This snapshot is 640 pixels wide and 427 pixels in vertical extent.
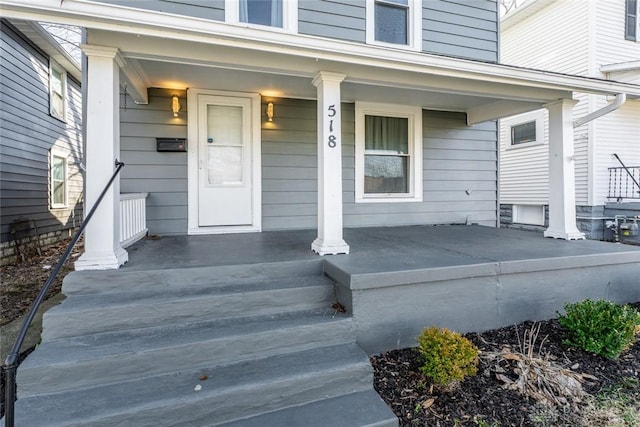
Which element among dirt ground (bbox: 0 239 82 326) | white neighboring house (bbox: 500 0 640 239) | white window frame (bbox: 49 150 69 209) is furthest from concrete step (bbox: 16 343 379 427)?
white neighboring house (bbox: 500 0 640 239)

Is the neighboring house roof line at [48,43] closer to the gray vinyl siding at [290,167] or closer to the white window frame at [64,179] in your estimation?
the white window frame at [64,179]

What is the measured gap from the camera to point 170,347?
7.02 ft

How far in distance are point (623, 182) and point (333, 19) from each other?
28.4ft

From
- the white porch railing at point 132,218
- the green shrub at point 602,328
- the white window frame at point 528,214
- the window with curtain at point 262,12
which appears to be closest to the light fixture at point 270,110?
the window with curtain at point 262,12

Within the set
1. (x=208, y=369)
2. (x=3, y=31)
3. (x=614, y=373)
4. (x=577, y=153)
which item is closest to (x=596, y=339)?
(x=614, y=373)

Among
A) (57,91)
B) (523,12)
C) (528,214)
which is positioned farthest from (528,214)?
(57,91)

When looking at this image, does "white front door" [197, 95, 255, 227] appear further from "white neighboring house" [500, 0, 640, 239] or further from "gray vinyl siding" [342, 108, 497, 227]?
"white neighboring house" [500, 0, 640, 239]

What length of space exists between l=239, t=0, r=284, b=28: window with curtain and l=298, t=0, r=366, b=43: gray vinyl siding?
32 cm

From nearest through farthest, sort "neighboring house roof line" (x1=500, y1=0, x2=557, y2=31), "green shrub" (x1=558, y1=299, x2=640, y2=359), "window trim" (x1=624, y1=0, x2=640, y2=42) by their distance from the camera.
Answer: "green shrub" (x1=558, y1=299, x2=640, y2=359) < "window trim" (x1=624, y1=0, x2=640, y2=42) < "neighboring house roof line" (x1=500, y1=0, x2=557, y2=31)

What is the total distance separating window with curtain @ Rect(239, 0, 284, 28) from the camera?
4.75 meters

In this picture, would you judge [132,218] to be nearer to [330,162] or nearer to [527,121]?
[330,162]

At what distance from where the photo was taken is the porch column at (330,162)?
3436 millimetres

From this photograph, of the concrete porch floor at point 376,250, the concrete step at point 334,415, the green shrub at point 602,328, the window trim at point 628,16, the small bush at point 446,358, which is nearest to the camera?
the concrete step at point 334,415

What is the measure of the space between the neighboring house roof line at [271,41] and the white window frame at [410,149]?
1.77 meters
